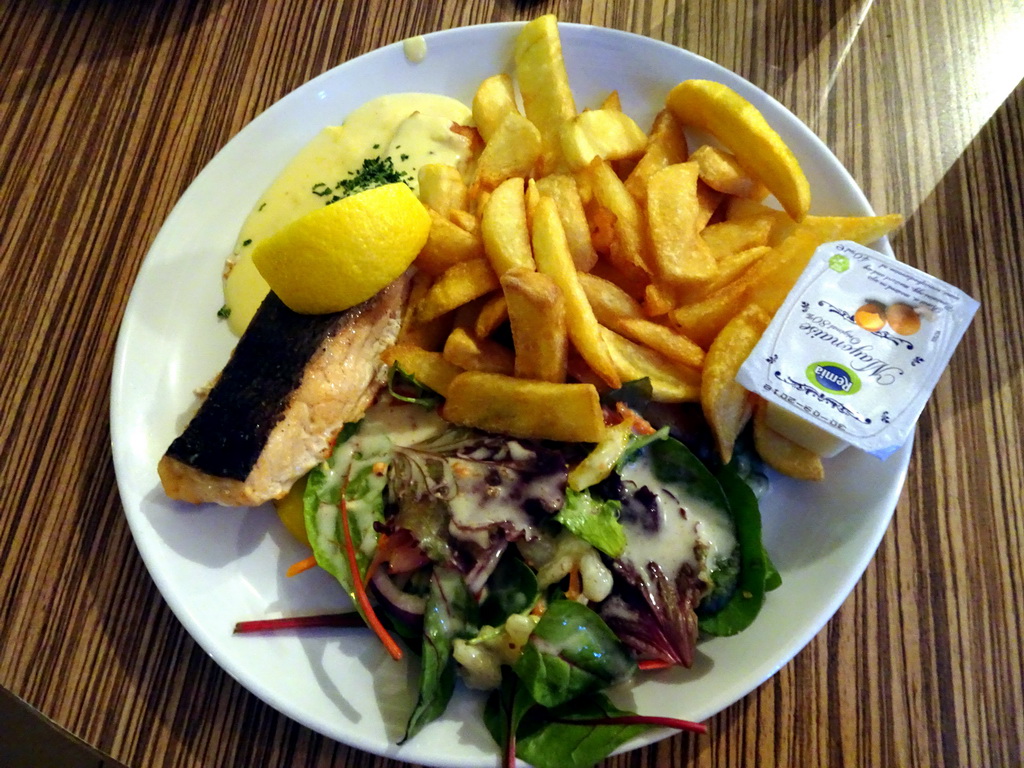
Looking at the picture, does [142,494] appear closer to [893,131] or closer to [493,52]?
[493,52]

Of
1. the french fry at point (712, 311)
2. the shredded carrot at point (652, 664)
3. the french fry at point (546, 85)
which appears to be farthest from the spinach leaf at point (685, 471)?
the french fry at point (546, 85)

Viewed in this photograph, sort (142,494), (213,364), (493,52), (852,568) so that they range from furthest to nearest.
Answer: (493,52), (213,364), (142,494), (852,568)

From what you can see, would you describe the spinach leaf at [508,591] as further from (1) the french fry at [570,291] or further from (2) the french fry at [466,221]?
(2) the french fry at [466,221]

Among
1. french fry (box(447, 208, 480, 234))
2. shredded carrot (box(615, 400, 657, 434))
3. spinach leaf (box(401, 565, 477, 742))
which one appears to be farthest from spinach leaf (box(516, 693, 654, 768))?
french fry (box(447, 208, 480, 234))

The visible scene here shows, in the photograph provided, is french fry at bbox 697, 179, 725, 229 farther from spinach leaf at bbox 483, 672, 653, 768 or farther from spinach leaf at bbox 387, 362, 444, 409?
spinach leaf at bbox 483, 672, 653, 768

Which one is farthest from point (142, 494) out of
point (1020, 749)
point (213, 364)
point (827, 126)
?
point (827, 126)
